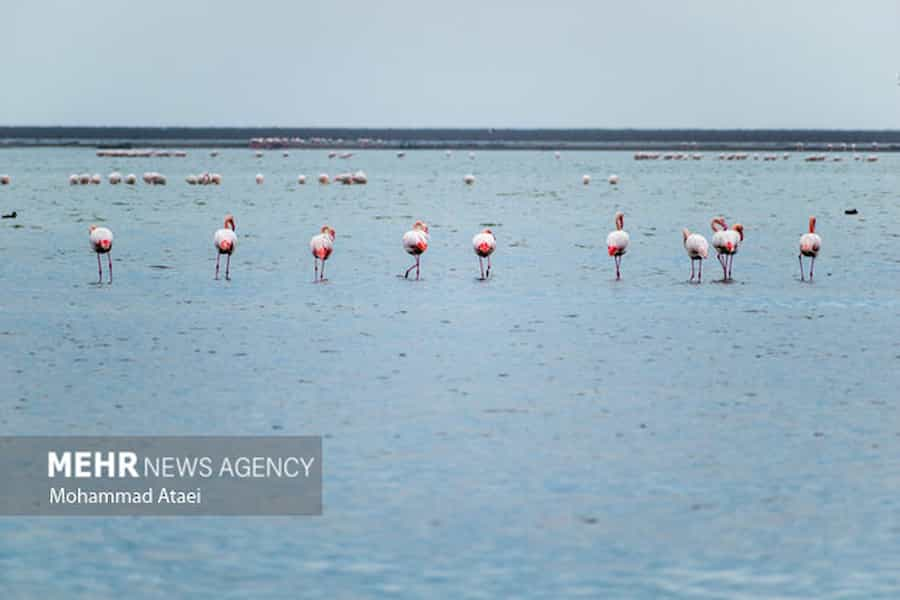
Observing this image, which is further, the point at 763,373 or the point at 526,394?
the point at 763,373

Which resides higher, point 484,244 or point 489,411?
point 484,244

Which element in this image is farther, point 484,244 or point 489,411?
point 484,244

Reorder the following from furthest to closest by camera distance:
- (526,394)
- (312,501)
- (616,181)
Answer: (616,181)
(526,394)
(312,501)

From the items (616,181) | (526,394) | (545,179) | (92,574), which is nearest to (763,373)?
(526,394)

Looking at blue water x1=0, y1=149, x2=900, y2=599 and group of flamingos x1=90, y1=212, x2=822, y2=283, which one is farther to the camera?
group of flamingos x1=90, y1=212, x2=822, y2=283

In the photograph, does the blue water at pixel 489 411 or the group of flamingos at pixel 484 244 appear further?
the group of flamingos at pixel 484 244

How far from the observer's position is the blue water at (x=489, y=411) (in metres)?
10.7

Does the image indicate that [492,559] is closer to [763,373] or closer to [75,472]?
[75,472]

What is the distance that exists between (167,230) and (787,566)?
37.6 meters

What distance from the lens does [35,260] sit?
3553cm

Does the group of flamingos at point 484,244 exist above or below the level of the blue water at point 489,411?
above

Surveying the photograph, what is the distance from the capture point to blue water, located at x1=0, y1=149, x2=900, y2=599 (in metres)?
10.7

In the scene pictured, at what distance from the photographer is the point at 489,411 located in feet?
53.0

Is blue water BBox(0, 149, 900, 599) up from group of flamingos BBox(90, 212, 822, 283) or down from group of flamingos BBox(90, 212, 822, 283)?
down
